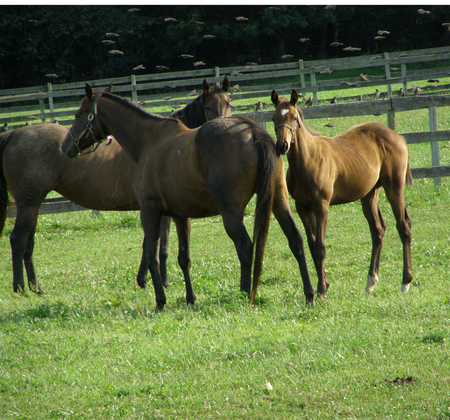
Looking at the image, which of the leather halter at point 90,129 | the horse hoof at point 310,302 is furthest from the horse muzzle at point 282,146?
the leather halter at point 90,129

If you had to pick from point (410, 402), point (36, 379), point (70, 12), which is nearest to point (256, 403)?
point (410, 402)

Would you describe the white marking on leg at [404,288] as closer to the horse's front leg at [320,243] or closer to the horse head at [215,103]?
the horse's front leg at [320,243]

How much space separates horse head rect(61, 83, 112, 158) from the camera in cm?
601

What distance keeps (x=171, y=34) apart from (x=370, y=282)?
3531 cm

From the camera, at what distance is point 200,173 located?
16.6 feet

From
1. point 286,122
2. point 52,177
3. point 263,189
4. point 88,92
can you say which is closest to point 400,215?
point 286,122

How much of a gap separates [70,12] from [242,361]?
39982 mm

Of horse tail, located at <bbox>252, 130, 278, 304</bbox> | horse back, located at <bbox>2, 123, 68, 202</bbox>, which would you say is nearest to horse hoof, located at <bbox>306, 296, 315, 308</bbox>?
horse tail, located at <bbox>252, 130, 278, 304</bbox>

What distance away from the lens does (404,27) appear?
3922 cm

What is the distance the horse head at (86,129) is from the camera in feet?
19.7

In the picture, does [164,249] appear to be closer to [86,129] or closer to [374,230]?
[86,129]

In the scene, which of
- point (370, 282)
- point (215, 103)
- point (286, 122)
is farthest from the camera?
point (215, 103)

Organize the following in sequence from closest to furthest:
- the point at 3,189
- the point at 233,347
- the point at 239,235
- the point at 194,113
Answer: the point at 233,347 < the point at 239,235 < the point at 194,113 < the point at 3,189

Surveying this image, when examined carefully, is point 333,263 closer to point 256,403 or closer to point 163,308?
point 163,308
